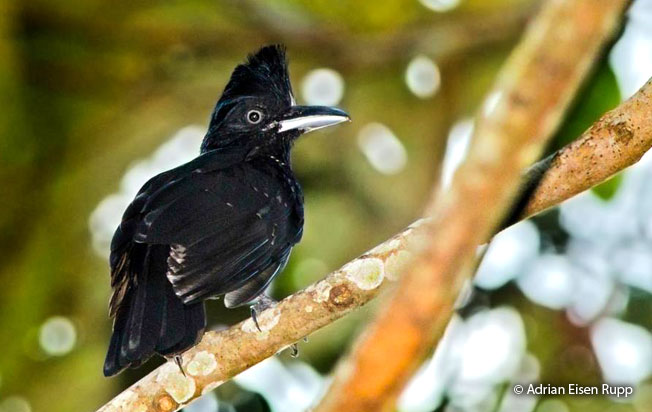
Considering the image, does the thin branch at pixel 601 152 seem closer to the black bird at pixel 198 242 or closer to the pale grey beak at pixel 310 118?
Answer: the black bird at pixel 198 242

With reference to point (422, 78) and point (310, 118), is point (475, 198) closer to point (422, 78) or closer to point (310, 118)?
point (310, 118)

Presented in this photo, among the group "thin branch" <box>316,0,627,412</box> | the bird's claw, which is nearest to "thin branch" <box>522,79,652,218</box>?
the bird's claw

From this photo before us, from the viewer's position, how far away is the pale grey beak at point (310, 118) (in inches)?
167

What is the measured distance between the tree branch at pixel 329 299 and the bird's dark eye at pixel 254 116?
1.53m

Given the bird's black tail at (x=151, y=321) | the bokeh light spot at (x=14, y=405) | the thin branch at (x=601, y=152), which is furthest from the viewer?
the bokeh light spot at (x=14, y=405)

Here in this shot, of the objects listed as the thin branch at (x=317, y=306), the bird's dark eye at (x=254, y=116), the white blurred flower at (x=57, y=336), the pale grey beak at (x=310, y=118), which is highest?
the bird's dark eye at (x=254, y=116)

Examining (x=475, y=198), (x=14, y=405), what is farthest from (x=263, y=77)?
(x=475, y=198)

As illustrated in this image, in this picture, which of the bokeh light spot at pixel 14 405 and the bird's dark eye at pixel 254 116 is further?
the bokeh light spot at pixel 14 405

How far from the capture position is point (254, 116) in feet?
15.2

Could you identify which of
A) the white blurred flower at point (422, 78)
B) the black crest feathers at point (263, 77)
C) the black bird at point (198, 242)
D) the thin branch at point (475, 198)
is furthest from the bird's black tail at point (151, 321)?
the white blurred flower at point (422, 78)

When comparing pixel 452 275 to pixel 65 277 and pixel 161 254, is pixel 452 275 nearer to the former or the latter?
pixel 161 254

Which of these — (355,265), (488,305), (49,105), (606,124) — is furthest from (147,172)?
(606,124)

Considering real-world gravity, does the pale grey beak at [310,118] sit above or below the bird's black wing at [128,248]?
above

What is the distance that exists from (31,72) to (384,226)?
2.13 metres
